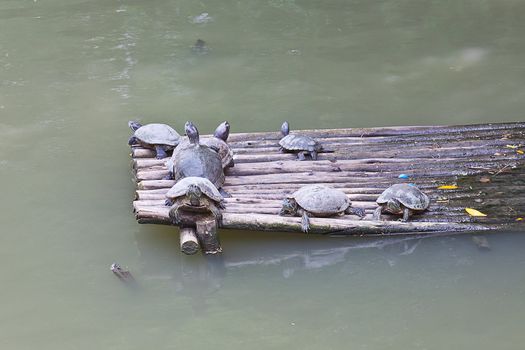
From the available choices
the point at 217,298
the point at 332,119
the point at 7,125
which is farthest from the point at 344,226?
the point at 7,125

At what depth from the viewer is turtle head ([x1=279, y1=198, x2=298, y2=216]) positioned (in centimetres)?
516

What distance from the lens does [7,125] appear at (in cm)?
708

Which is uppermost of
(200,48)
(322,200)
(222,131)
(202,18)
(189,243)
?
(202,18)

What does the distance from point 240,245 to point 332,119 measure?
2.46 m

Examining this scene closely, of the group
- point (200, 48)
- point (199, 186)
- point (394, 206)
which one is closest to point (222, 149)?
point (199, 186)

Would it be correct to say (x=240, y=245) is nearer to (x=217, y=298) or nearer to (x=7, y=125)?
A: (x=217, y=298)

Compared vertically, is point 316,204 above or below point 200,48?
below

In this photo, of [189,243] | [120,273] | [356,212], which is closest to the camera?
[120,273]

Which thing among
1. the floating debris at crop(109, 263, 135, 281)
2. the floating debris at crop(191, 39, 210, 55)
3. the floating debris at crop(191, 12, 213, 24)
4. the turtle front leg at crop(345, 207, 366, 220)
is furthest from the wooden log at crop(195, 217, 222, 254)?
the floating debris at crop(191, 12, 213, 24)

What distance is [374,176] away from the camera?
5.80 metres

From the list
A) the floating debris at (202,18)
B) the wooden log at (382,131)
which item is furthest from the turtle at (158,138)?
the floating debris at (202,18)

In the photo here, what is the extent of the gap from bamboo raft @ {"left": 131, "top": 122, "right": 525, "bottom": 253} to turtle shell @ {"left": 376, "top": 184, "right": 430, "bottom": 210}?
0.39 ft

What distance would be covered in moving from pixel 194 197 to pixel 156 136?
1335mm

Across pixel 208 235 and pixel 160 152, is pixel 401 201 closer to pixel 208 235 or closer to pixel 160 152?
pixel 208 235
